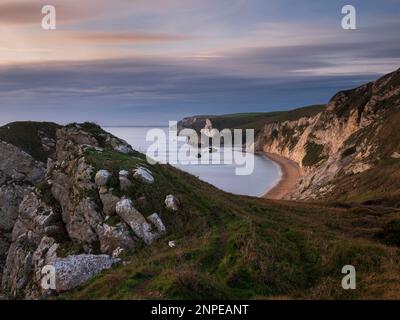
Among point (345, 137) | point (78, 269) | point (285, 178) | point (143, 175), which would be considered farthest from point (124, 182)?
point (345, 137)

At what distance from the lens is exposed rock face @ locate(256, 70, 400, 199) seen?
8769 cm

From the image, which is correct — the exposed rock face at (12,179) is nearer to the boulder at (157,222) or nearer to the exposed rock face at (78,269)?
the boulder at (157,222)

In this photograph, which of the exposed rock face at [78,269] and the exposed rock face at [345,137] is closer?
the exposed rock face at [78,269]

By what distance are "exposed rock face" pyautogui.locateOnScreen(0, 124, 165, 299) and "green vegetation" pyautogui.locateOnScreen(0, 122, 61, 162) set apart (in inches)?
1151

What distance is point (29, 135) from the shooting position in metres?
66.4

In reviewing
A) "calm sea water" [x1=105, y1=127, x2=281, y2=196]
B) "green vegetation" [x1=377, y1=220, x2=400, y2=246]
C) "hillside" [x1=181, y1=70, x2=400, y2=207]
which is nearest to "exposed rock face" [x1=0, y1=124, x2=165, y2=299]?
"green vegetation" [x1=377, y1=220, x2=400, y2=246]

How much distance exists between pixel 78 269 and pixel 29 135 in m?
53.1

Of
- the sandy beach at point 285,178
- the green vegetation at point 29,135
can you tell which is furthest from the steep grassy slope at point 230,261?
the sandy beach at point 285,178

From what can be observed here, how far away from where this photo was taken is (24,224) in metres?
31.0

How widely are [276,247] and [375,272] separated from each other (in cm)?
417

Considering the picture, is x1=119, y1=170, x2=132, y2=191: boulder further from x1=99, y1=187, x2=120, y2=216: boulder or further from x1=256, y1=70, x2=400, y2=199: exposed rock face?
x1=256, y1=70, x2=400, y2=199: exposed rock face

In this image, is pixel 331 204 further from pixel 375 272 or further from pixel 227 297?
pixel 227 297

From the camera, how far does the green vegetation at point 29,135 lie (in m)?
63.1

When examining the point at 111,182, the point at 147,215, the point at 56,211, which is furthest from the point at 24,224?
the point at 147,215
